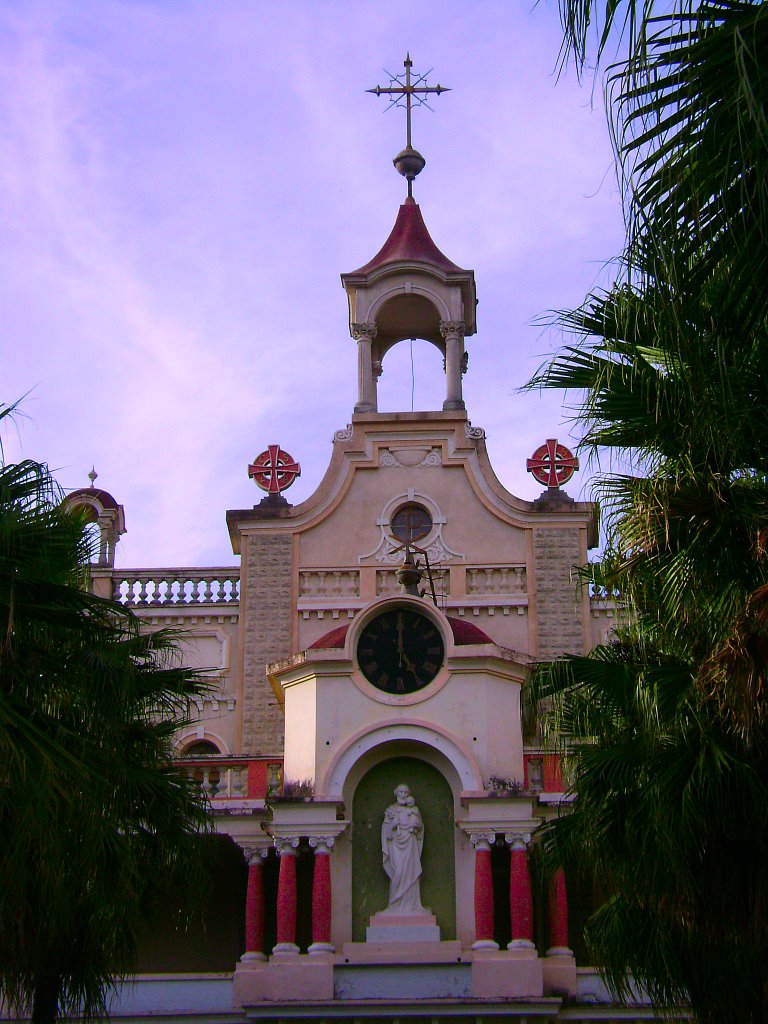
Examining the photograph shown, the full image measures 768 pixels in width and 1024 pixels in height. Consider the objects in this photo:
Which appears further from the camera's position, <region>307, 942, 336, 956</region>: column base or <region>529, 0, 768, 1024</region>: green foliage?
<region>307, 942, 336, 956</region>: column base

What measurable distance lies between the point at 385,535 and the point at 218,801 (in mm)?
10287

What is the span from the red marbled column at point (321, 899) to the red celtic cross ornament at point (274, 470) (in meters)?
12.7

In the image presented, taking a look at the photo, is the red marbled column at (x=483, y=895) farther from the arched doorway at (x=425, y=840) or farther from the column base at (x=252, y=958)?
the column base at (x=252, y=958)

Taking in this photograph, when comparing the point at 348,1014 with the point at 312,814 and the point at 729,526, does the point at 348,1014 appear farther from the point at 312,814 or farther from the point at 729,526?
the point at 729,526

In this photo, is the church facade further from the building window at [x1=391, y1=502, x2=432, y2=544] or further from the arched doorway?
the building window at [x1=391, y1=502, x2=432, y2=544]

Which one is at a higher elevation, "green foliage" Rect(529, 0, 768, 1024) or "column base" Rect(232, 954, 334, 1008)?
"green foliage" Rect(529, 0, 768, 1024)

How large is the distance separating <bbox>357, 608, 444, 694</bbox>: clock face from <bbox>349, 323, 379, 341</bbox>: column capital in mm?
11627

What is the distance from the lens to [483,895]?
78.1 feet

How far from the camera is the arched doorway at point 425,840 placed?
24.6 m

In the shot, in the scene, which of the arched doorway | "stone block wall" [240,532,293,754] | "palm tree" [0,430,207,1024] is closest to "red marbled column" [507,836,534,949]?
the arched doorway

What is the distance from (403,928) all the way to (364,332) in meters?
15.9

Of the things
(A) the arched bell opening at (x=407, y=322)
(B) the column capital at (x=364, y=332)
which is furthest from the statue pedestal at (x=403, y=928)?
(A) the arched bell opening at (x=407, y=322)

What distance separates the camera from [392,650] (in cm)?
2556

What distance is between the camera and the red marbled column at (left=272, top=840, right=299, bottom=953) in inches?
939
